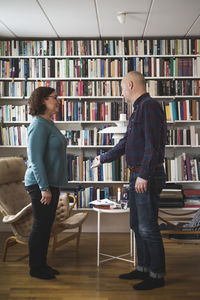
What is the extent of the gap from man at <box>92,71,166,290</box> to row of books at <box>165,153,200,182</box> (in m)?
1.86

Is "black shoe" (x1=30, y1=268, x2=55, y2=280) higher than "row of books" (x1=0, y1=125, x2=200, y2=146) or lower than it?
lower

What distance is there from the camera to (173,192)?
13.7 ft

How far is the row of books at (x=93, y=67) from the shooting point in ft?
14.5

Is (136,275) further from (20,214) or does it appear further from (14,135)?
(14,135)

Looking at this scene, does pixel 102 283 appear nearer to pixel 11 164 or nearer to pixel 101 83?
pixel 11 164

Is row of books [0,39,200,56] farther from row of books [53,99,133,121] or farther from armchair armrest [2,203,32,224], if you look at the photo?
armchair armrest [2,203,32,224]

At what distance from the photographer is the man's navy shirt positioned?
2.34 m

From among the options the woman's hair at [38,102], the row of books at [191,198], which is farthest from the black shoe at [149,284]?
the row of books at [191,198]

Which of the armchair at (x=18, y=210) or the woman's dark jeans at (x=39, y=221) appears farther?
the armchair at (x=18, y=210)

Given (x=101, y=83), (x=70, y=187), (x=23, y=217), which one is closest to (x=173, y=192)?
(x=70, y=187)

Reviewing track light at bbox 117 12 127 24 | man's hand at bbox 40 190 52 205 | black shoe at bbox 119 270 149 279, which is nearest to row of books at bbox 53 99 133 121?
track light at bbox 117 12 127 24

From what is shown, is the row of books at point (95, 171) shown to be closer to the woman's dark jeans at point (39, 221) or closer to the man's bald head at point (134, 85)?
the woman's dark jeans at point (39, 221)

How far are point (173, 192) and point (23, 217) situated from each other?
6.51 feet

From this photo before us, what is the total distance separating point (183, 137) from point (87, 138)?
1268 millimetres
